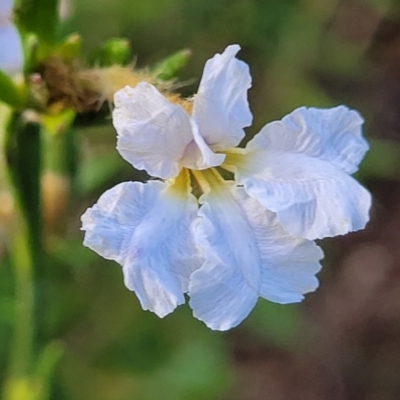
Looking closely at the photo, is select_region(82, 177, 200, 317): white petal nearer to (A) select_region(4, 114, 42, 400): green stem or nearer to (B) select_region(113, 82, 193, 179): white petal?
(B) select_region(113, 82, 193, 179): white petal

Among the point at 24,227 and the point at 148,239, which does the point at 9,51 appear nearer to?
the point at 24,227

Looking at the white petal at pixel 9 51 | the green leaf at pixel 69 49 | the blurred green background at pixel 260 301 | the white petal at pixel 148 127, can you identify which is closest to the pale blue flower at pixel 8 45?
the white petal at pixel 9 51

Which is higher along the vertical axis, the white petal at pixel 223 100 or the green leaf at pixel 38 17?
the white petal at pixel 223 100

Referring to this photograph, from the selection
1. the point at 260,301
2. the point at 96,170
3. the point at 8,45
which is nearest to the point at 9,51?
the point at 8,45

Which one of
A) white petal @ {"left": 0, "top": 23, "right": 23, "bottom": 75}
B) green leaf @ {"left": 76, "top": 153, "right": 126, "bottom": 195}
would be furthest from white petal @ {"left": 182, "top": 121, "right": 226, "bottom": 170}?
green leaf @ {"left": 76, "top": 153, "right": 126, "bottom": 195}

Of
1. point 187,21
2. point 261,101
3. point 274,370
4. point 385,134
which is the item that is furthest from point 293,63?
point 274,370

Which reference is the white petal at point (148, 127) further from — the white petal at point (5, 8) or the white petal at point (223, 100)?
the white petal at point (5, 8)
